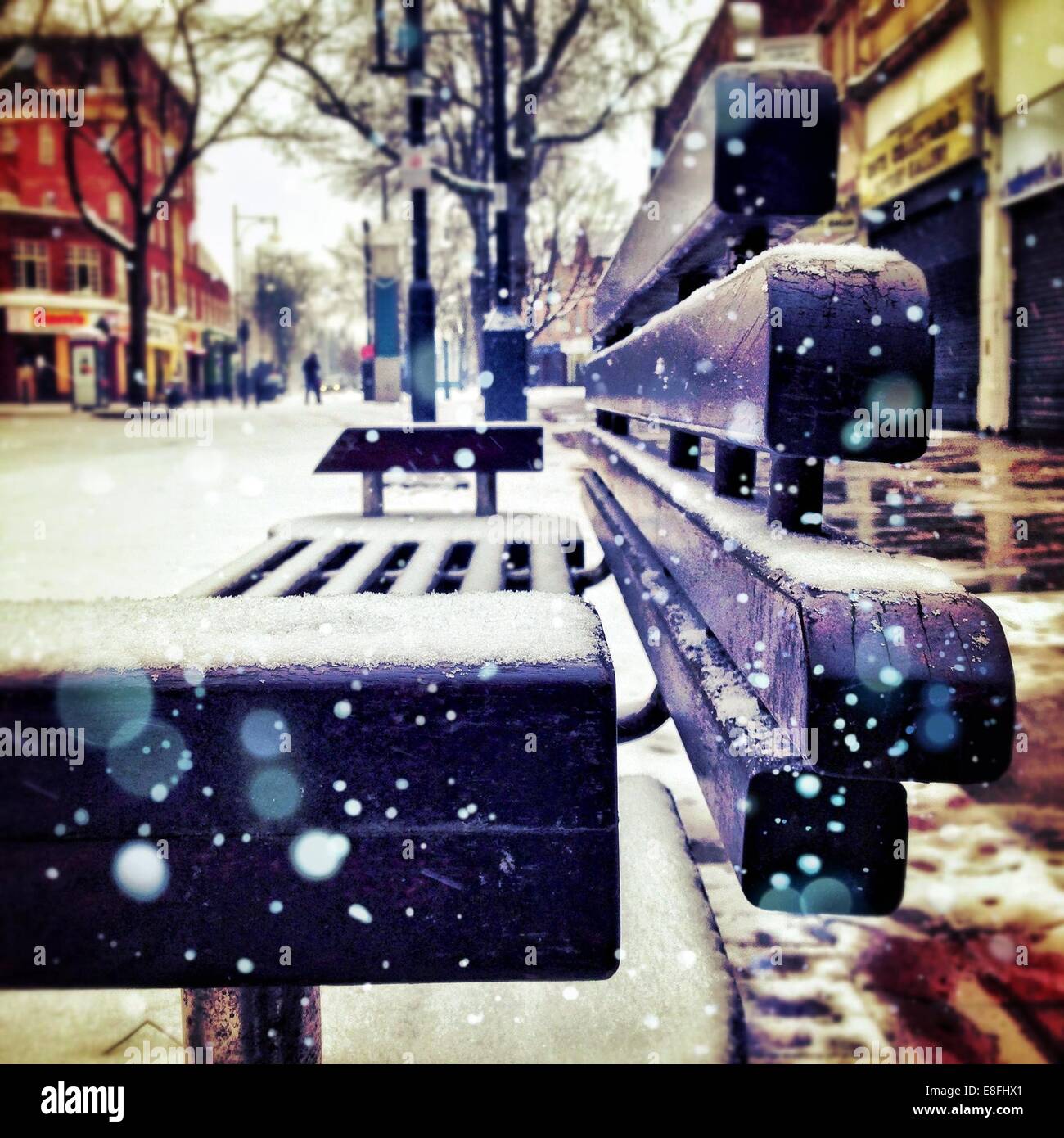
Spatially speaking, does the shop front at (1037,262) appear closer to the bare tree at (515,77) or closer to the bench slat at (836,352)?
the bare tree at (515,77)

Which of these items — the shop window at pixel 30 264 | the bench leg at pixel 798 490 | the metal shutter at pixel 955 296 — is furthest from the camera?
the shop window at pixel 30 264

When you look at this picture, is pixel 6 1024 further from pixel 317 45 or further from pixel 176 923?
pixel 317 45

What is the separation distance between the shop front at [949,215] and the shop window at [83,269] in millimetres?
33060

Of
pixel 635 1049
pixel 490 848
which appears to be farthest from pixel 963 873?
pixel 490 848

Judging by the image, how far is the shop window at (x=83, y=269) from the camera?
38.9m

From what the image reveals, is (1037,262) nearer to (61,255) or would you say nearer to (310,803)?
(310,803)

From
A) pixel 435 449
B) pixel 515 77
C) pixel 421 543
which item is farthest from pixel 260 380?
pixel 421 543

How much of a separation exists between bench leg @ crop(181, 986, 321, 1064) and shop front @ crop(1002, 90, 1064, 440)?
12.7 meters

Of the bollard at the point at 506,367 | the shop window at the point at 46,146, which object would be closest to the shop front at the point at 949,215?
the bollard at the point at 506,367

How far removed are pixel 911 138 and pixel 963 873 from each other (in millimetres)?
16473

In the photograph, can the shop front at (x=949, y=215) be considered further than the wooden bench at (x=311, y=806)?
Yes

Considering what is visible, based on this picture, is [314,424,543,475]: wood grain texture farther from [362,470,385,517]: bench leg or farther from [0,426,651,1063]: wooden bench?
[0,426,651,1063]: wooden bench

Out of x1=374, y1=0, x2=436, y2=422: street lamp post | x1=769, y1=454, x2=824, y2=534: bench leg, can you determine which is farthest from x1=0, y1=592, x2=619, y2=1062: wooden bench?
x1=374, y1=0, x2=436, y2=422: street lamp post

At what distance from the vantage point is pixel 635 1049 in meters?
1.35
